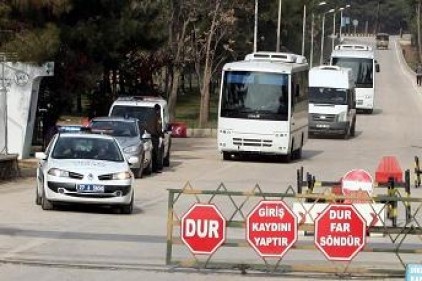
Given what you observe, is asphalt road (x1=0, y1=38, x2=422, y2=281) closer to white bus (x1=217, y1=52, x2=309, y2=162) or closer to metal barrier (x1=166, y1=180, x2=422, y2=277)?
metal barrier (x1=166, y1=180, x2=422, y2=277)

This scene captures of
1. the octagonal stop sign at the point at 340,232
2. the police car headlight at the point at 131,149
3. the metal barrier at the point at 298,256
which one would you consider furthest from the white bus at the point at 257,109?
the octagonal stop sign at the point at 340,232

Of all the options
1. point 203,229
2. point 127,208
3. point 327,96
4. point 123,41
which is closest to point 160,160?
point 123,41

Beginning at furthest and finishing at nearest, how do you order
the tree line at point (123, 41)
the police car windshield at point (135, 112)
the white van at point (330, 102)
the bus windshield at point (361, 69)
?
the bus windshield at point (361, 69) < the white van at point (330, 102) < the police car windshield at point (135, 112) < the tree line at point (123, 41)

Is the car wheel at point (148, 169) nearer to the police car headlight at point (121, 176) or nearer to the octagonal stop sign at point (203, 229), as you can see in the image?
the police car headlight at point (121, 176)

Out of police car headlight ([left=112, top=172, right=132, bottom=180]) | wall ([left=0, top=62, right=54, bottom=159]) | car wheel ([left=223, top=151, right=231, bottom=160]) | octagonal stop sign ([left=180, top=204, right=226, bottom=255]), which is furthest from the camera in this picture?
car wheel ([left=223, top=151, right=231, bottom=160])

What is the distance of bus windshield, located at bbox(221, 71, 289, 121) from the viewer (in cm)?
3412

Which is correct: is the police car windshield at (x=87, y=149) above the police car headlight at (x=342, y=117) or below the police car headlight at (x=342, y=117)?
above

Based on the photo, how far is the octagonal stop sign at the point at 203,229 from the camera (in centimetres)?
Result: 1222

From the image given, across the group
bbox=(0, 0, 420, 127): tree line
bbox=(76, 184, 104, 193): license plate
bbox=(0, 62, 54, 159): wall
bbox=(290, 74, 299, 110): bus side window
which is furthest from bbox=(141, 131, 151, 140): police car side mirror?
bbox=(76, 184, 104, 193): license plate

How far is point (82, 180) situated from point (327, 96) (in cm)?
3090

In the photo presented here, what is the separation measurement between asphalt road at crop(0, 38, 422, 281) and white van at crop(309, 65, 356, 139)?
5.58 metres

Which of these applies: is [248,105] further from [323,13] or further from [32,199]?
[323,13]

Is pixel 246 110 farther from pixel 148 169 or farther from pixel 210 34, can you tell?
pixel 210 34

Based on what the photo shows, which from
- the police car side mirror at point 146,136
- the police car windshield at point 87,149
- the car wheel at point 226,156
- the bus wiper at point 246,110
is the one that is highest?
Result: the police car windshield at point 87,149
